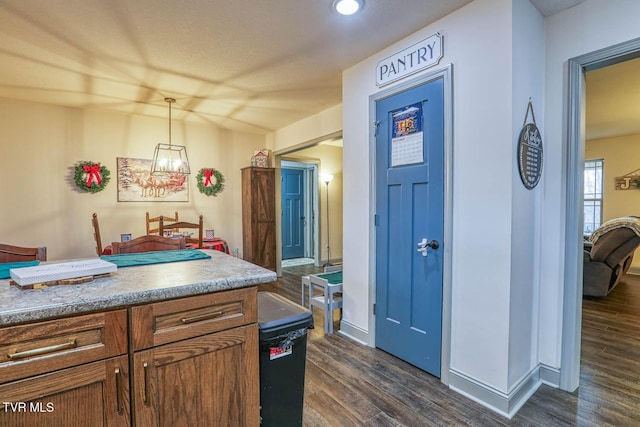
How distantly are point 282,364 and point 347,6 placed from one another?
6.88 ft

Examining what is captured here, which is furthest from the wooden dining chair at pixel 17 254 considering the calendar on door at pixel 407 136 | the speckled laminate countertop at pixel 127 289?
the calendar on door at pixel 407 136

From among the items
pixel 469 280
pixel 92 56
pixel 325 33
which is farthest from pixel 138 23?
pixel 469 280

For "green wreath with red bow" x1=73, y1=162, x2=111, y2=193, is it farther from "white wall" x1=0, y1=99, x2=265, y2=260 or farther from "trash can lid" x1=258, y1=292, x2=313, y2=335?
"trash can lid" x1=258, y1=292, x2=313, y2=335

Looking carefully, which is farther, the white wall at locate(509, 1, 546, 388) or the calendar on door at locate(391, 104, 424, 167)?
the calendar on door at locate(391, 104, 424, 167)

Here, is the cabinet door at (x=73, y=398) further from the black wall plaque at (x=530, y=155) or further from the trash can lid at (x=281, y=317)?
the black wall plaque at (x=530, y=155)

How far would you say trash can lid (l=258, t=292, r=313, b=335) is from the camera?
1.36 m

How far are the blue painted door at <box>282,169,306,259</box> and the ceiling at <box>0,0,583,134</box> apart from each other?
9.99 ft

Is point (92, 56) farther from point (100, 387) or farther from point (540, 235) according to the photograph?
point (540, 235)

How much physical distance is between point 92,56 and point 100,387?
2772mm

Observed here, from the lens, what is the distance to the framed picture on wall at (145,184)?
4348 millimetres

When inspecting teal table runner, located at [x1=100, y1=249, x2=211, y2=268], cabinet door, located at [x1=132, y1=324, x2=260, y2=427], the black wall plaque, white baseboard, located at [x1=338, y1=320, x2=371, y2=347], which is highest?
the black wall plaque

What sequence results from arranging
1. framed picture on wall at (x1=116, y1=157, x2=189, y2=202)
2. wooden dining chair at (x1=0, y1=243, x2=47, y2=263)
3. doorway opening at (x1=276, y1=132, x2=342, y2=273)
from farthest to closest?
doorway opening at (x1=276, y1=132, x2=342, y2=273) → framed picture on wall at (x1=116, y1=157, x2=189, y2=202) → wooden dining chair at (x1=0, y1=243, x2=47, y2=263)

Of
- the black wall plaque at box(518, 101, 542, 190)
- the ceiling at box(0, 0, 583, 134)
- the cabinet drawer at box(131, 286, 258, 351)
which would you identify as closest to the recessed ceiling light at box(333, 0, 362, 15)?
the ceiling at box(0, 0, 583, 134)

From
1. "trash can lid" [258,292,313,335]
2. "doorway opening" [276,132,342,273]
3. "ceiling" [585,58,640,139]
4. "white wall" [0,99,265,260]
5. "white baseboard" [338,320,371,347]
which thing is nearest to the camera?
"trash can lid" [258,292,313,335]
